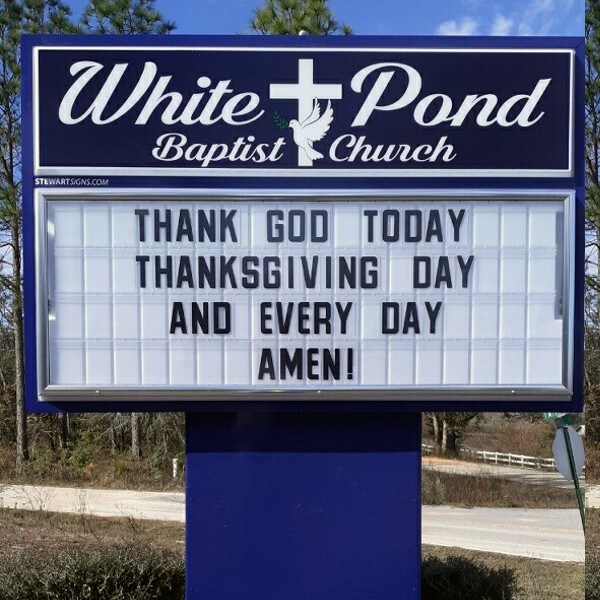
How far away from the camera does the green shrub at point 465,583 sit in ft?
19.4

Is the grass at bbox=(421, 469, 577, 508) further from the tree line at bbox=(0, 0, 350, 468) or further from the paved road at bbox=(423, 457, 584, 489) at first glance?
the tree line at bbox=(0, 0, 350, 468)

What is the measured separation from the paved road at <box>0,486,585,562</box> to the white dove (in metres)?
6.26

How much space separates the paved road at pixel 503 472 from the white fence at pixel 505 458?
0.26 metres

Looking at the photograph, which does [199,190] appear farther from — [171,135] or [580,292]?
[580,292]

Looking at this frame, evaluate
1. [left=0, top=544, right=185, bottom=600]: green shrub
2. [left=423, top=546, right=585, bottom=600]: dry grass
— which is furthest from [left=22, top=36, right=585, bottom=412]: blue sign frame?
[left=423, top=546, right=585, bottom=600]: dry grass

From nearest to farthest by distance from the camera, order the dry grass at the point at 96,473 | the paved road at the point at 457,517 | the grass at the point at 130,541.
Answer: the grass at the point at 130,541 → the paved road at the point at 457,517 → the dry grass at the point at 96,473

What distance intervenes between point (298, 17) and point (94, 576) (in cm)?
892

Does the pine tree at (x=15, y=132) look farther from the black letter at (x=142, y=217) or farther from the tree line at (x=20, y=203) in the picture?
the black letter at (x=142, y=217)

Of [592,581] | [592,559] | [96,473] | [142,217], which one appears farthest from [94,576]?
[96,473]

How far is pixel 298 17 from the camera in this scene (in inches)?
395

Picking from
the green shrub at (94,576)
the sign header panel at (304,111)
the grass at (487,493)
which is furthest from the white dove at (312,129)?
the grass at (487,493)

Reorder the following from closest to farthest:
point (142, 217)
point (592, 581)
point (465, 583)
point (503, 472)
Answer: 1. point (142, 217)
2. point (592, 581)
3. point (465, 583)
4. point (503, 472)

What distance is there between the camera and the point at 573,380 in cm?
445

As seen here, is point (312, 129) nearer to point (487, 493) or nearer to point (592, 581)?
point (592, 581)
